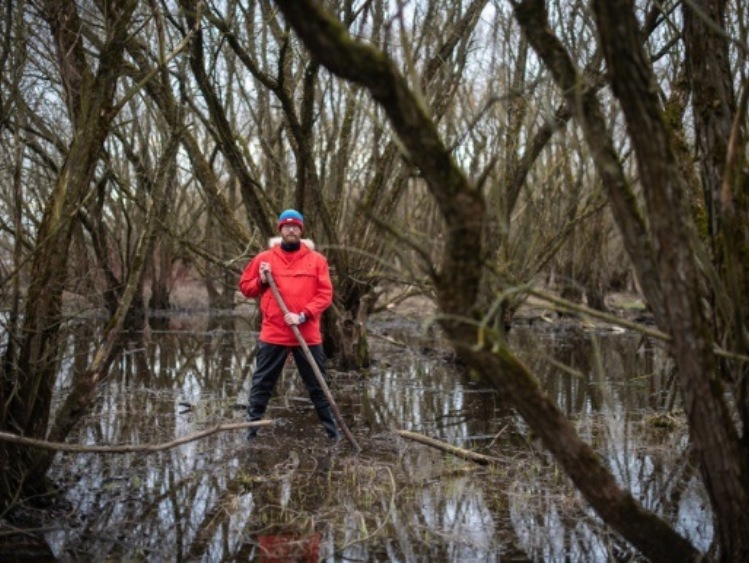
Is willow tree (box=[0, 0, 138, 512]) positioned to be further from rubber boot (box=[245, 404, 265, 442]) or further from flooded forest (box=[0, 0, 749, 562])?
rubber boot (box=[245, 404, 265, 442])

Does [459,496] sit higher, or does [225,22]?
[225,22]

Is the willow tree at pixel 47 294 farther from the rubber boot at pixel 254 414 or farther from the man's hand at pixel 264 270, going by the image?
the rubber boot at pixel 254 414

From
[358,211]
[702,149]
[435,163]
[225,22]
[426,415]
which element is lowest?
[426,415]

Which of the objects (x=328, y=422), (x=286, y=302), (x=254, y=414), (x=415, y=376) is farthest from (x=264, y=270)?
(x=415, y=376)

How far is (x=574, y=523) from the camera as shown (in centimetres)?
→ 498

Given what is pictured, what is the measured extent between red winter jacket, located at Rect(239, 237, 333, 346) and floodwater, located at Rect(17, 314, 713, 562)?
877 mm

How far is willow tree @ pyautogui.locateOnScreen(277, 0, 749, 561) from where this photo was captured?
3088mm

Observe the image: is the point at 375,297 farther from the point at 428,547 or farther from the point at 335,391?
the point at 428,547

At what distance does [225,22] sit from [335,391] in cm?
410

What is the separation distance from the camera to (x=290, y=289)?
7.23m

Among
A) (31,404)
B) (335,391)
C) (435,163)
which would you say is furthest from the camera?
(335,391)

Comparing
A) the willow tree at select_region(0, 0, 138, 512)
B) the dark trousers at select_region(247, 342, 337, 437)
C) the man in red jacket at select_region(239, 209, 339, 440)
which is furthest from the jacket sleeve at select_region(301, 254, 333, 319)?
the willow tree at select_region(0, 0, 138, 512)

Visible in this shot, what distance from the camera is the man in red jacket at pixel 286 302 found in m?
7.23

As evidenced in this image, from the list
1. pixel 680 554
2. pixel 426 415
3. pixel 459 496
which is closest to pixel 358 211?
pixel 426 415
